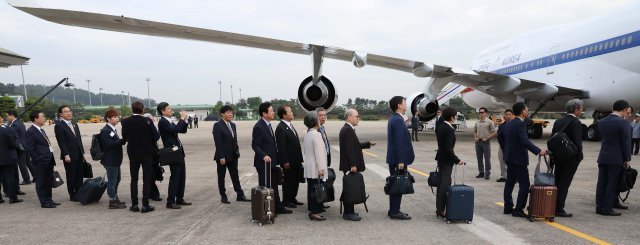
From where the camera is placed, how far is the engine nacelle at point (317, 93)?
11.6m

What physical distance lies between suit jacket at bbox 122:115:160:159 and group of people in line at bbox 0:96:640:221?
0.04ft

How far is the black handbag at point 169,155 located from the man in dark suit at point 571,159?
17.9ft

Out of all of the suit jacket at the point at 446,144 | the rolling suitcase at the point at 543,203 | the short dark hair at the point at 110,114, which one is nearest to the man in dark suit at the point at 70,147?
the short dark hair at the point at 110,114

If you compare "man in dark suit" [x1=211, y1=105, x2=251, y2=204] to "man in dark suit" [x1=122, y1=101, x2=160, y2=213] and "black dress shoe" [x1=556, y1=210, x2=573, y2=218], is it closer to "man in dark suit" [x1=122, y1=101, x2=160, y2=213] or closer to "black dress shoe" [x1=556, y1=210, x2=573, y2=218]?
"man in dark suit" [x1=122, y1=101, x2=160, y2=213]

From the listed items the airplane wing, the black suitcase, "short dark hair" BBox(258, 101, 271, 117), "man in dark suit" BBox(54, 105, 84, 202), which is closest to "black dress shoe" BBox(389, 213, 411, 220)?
"short dark hair" BBox(258, 101, 271, 117)

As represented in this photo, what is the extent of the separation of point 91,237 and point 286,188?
8.99 feet

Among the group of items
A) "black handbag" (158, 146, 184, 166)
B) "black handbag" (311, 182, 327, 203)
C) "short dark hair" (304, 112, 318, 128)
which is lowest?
"black handbag" (311, 182, 327, 203)

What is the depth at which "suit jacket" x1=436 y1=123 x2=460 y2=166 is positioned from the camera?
5645 mm

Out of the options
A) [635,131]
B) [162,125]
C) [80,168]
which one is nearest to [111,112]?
[162,125]

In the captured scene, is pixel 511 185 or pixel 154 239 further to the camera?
pixel 511 185

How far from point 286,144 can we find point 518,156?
10.6 feet

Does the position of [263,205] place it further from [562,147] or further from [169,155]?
[562,147]

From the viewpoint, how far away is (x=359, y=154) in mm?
5781

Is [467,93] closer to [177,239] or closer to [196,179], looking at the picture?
[196,179]
